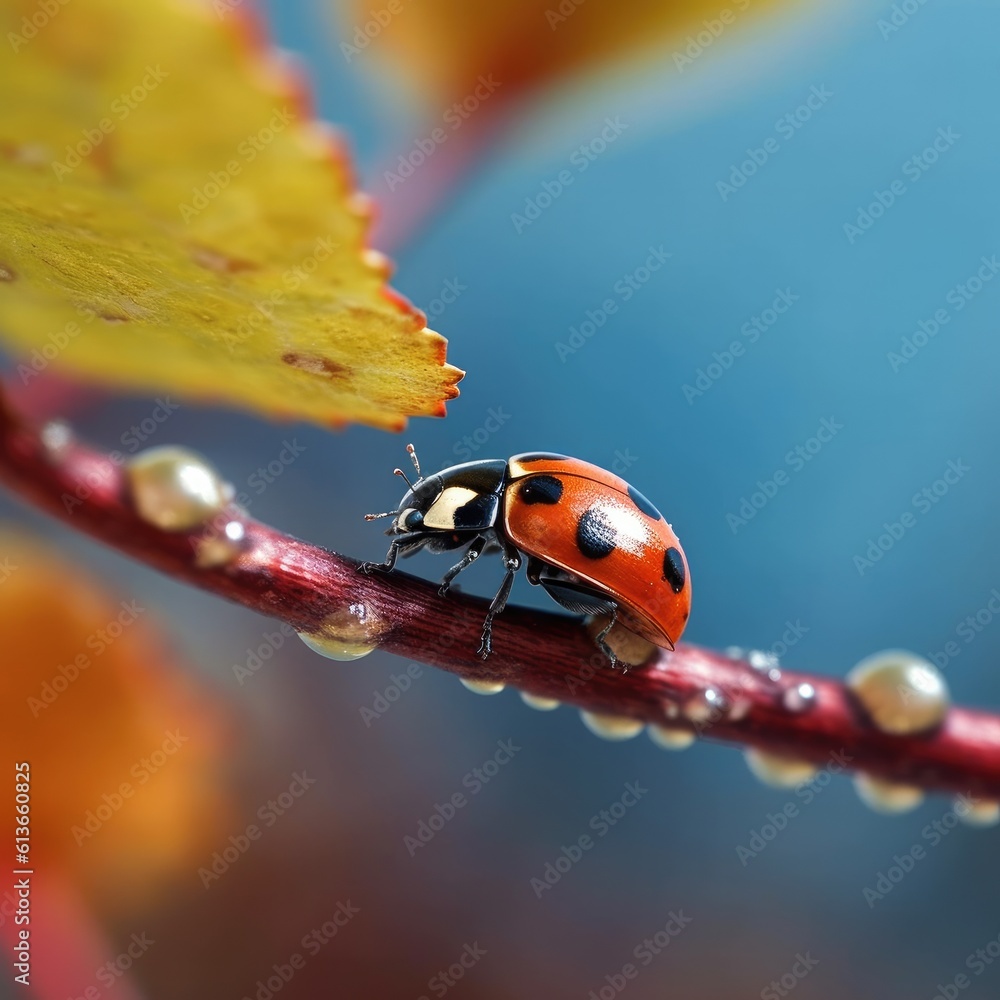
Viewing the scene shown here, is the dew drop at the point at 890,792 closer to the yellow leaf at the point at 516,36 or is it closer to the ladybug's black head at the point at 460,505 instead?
the ladybug's black head at the point at 460,505

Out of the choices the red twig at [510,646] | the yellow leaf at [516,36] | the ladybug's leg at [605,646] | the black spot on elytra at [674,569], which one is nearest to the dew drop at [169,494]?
the red twig at [510,646]

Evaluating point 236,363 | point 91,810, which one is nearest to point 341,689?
point 91,810

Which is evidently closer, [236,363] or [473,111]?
[236,363]

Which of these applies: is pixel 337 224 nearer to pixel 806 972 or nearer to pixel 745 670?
pixel 745 670

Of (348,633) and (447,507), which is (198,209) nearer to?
(348,633)

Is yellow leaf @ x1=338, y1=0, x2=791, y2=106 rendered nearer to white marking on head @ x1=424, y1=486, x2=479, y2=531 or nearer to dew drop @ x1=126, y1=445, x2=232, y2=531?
white marking on head @ x1=424, y1=486, x2=479, y2=531
